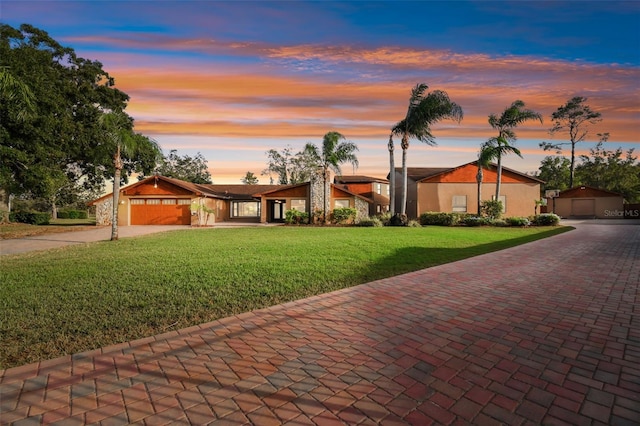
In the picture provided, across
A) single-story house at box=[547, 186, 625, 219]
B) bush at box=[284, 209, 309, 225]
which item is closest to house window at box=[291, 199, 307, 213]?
bush at box=[284, 209, 309, 225]

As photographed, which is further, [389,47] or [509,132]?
[509,132]

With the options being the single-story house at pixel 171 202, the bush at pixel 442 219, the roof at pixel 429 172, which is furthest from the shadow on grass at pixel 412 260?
the roof at pixel 429 172

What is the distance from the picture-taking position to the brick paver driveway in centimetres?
246

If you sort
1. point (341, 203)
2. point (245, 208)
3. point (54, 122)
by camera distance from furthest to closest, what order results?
point (245, 208)
point (341, 203)
point (54, 122)

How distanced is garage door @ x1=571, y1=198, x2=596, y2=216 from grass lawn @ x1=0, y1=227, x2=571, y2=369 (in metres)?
37.0

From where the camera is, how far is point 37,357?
337 centimetres

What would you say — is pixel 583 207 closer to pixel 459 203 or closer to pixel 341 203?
pixel 459 203

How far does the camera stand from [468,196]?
2919cm

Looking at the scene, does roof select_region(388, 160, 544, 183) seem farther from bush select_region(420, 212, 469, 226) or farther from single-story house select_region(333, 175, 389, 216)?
bush select_region(420, 212, 469, 226)

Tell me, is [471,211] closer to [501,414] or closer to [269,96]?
[269,96]

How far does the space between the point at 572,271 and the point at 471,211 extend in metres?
23.0

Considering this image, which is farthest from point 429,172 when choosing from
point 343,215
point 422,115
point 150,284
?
point 150,284

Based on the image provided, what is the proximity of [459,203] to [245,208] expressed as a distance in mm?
24652

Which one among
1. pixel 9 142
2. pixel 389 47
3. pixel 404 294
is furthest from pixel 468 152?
pixel 9 142
